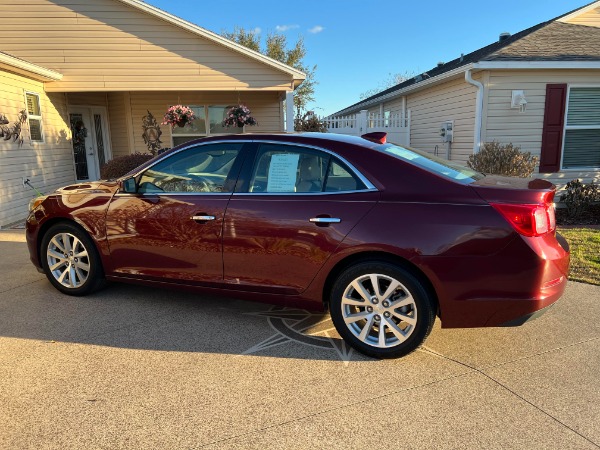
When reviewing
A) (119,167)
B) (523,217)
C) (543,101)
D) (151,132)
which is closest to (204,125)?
(151,132)

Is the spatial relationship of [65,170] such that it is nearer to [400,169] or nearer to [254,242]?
[254,242]

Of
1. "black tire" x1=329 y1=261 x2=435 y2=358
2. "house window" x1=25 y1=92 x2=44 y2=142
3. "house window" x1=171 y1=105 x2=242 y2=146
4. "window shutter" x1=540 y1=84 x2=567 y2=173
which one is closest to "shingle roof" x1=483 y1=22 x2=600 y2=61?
"window shutter" x1=540 y1=84 x2=567 y2=173

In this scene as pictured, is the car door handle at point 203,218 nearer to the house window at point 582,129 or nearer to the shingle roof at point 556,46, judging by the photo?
the shingle roof at point 556,46

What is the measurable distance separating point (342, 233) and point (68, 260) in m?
2.92

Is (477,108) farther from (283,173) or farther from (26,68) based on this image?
(26,68)

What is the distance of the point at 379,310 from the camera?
10.5 feet

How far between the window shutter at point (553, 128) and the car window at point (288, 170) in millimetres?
7850

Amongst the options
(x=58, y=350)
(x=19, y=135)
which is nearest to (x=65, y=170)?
(x=19, y=135)

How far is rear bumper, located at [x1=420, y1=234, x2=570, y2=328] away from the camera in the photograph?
2871mm

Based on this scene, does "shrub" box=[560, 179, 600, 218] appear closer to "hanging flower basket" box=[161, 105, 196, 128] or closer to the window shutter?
the window shutter

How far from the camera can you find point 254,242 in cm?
349

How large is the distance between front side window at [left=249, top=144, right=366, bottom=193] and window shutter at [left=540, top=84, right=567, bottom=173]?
782 cm

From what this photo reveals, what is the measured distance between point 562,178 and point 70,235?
9492 mm

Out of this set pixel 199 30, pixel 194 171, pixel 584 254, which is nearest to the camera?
pixel 194 171
